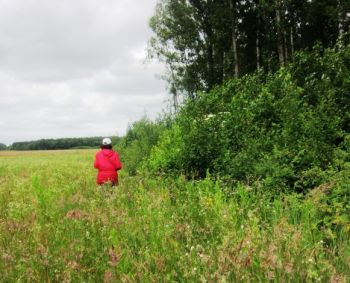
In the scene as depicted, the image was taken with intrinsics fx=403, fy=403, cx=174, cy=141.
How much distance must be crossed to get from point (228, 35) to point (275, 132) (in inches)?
1034

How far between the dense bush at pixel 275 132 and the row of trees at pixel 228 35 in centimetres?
1510

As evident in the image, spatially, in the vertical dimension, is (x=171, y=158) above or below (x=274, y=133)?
below

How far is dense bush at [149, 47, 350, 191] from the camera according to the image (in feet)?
27.7

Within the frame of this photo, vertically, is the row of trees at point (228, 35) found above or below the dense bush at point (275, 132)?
above

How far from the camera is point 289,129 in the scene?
31.1 feet

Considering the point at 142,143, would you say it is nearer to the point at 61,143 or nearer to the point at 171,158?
the point at 171,158

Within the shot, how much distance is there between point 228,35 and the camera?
116 ft

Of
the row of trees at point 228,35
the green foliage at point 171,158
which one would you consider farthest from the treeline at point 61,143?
the green foliage at point 171,158

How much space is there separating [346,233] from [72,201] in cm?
585

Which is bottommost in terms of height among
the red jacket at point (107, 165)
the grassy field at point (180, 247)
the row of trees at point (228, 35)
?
the grassy field at point (180, 247)

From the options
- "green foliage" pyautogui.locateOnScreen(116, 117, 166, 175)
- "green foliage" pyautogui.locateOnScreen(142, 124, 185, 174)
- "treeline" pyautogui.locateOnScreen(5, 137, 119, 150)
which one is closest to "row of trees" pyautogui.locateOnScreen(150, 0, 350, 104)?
"green foliage" pyautogui.locateOnScreen(116, 117, 166, 175)

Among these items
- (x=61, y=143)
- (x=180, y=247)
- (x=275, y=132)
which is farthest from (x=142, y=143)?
(x=61, y=143)

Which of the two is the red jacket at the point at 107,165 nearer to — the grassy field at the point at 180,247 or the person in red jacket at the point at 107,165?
the person in red jacket at the point at 107,165

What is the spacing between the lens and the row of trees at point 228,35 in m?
31.6
